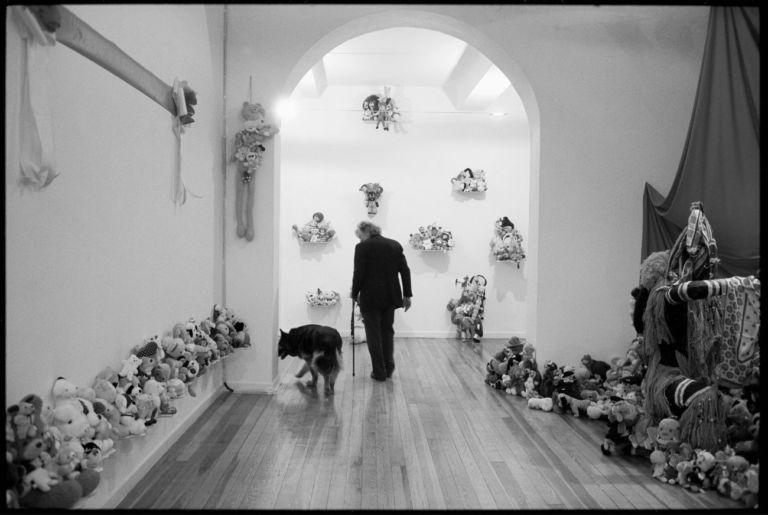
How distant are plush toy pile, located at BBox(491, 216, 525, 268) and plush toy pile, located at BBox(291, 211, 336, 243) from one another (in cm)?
212

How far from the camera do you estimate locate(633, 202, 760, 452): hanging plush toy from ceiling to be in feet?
9.23

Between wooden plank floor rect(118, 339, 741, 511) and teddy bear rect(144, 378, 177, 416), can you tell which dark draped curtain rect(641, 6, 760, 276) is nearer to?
wooden plank floor rect(118, 339, 741, 511)

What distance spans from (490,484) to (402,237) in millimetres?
4848

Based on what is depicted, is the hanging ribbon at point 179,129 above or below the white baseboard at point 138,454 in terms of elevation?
above

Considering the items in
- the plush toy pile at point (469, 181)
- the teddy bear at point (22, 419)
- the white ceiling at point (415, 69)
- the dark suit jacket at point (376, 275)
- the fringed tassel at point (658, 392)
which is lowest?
the fringed tassel at point (658, 392)

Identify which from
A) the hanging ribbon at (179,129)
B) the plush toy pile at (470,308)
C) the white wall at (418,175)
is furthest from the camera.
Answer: the white wall at (418,175)

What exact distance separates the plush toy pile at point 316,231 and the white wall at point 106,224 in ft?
10.8

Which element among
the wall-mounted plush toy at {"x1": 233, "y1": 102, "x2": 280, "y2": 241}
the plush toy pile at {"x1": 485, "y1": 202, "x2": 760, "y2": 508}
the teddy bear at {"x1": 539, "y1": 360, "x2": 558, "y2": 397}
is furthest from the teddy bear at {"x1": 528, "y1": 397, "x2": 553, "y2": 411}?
the wall-mounted plush toy at {"x1": 233, "y1": 102, "x2": 280, "y2": 241}

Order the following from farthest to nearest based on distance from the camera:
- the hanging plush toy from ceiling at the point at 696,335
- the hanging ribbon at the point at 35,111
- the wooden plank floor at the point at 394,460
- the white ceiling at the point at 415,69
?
1. the white ceiling at the point at 415,69
2. the hanging plush toy from ceiling at the point at 696,335
3. the wooden plank floor at the point at 394,460
4. the hanging ribbon at the point at 35,111

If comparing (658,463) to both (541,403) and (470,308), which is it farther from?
(470,308)

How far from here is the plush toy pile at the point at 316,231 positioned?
7.27 meters

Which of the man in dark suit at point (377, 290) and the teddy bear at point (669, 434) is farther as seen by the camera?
the man in dark suit at point (377, 290)

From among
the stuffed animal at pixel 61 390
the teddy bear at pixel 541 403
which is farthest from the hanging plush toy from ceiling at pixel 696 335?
the stuffed animal at pixel 61 390

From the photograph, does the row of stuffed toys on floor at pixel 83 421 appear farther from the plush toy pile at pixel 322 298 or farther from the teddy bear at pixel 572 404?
the plush toy pile at pixel 322 298
